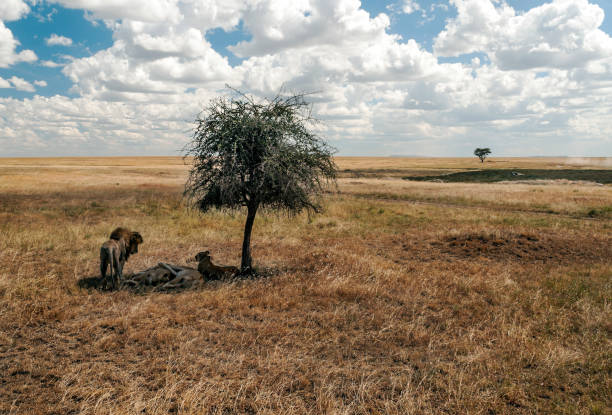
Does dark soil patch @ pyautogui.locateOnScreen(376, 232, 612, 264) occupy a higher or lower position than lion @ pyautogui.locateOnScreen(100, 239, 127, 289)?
lower

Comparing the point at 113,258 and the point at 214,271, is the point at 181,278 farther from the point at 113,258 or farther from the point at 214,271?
the point at 113,258

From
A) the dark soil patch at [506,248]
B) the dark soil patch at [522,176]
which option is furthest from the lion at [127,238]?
the dark soil patch at [522,176]

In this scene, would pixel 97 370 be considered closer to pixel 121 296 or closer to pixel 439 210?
pixel 121 296

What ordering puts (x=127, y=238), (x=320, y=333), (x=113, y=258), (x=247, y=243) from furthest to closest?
(x=247, y=243) < (x=127, y=238) < (x=113, y=258) < (x=320, y=333)

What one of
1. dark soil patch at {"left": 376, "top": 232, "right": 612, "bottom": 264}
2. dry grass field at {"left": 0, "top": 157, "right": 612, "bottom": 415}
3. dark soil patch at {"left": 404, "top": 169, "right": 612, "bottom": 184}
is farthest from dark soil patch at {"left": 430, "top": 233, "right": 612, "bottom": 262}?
dark soil patch at {"left": 404, "top": 169, "right": 612, "bottom": 184}

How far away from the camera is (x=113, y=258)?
30.2ft

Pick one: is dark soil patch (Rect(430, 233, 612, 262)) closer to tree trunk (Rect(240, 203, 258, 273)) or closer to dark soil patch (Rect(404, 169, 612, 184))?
tree trunk (Rect(240, 203, 258, 273))

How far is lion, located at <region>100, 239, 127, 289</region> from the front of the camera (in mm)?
9133

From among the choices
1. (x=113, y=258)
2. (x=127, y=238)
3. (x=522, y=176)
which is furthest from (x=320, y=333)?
(x=522, y=176)

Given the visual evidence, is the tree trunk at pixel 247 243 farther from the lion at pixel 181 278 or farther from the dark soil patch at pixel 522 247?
the dark soil patch at pixel 522 247

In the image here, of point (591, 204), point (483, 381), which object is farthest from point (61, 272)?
point (591, 204)

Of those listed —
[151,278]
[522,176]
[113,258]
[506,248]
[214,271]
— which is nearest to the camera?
[113,258]

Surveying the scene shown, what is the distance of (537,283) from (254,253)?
9374 mm

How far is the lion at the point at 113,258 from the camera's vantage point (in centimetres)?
913
